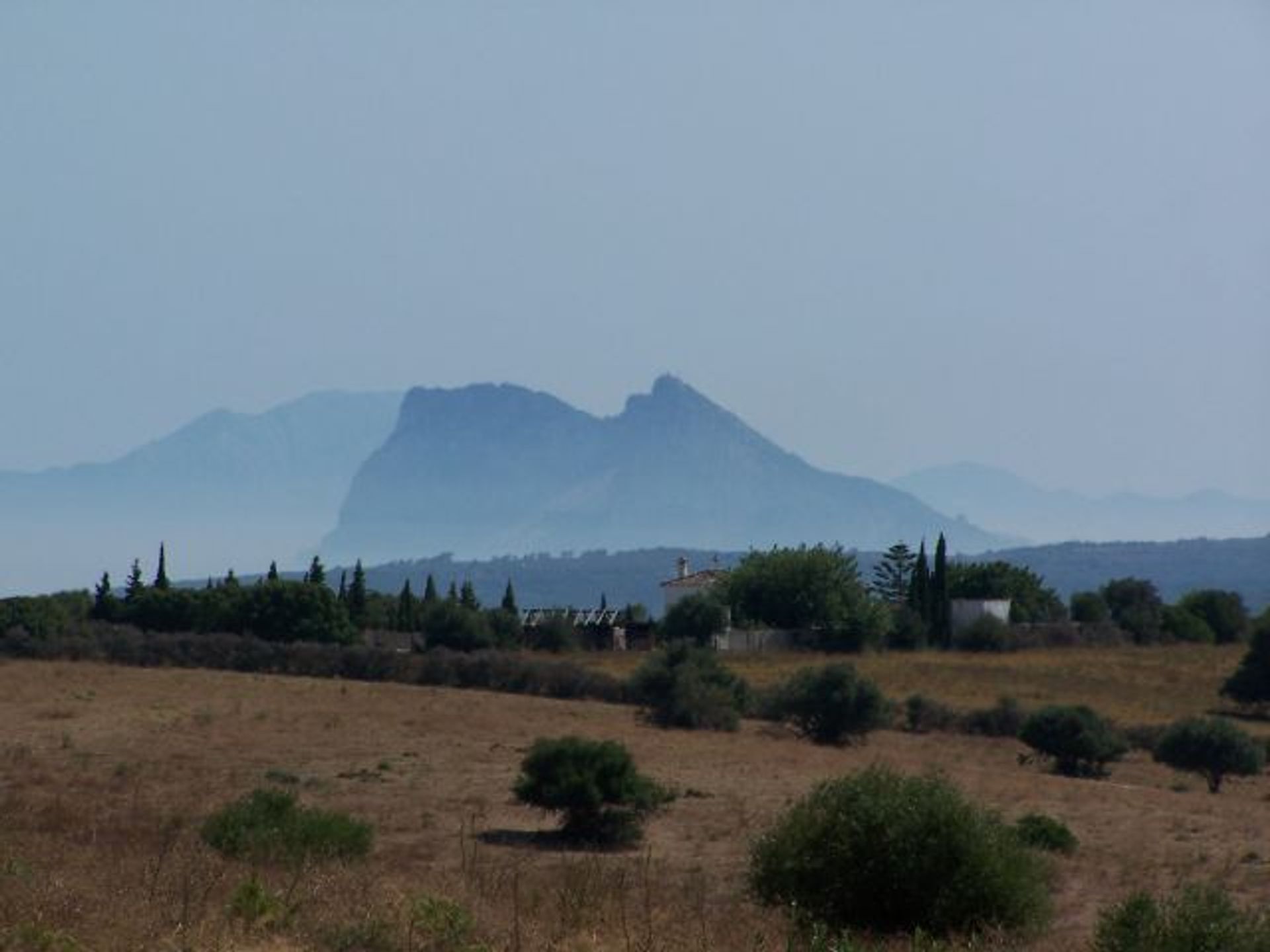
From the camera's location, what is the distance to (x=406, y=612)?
90312mm

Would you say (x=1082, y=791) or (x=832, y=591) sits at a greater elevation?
(x=832, y=591)

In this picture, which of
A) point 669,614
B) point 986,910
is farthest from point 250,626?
point 986,910

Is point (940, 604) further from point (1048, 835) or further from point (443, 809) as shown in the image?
point (1048, 835)

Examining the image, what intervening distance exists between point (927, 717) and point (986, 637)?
33.2 m

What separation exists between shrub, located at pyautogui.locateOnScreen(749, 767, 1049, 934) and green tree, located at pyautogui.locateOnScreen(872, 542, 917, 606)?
94.7 metres

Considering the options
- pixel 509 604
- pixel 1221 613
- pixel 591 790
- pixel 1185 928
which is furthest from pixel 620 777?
pixel 1221 613

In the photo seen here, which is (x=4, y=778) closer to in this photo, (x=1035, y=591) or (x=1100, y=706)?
(x=1100, y=706)

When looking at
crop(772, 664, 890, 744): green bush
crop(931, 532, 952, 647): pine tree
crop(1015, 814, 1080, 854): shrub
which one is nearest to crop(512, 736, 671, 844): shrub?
crop(1015, 814, 1080, 854): shrub

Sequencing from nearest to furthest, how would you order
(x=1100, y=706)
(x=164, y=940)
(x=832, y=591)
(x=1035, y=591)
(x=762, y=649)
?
(x=164, y=940) → (x=1100, y=706) → (x=762, y=649) → (x=832, y=591) → (x=1035, y=591)

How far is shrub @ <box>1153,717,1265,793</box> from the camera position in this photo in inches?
→ 1953

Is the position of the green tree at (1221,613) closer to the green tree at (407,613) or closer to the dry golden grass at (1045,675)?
the dry golden grass at (1045,675)

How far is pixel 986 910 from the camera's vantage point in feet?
63.4

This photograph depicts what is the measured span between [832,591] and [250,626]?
3120 centimetres

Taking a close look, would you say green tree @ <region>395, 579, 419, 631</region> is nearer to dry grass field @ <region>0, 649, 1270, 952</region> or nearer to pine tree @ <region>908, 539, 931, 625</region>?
dry grass field @ <region>0, 649, 1270, 952</region>
